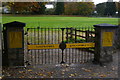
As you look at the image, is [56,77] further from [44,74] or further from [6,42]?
[6,42]

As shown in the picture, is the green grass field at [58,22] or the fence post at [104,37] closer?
the fence post at [104,37]

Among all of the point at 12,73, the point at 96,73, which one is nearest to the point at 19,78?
the point at 12,73

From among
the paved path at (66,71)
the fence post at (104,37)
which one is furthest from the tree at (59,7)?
the paved path at (66,71)


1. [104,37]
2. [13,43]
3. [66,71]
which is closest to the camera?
[66,71]

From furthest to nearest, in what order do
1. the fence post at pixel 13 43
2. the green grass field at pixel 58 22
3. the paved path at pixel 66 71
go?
the green grass field at pixel 58 22 < the fence post at pixel 13 43 < the paved path at pixel 66 71

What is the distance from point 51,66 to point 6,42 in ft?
5.83

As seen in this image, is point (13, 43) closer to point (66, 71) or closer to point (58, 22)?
point (66, 71)

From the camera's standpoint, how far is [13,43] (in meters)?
6.38

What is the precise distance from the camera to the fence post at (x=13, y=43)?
627 centimetres

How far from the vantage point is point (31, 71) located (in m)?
6.15

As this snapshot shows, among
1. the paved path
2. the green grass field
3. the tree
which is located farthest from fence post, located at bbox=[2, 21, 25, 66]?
the tree

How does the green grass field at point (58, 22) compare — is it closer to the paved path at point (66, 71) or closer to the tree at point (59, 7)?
the tree at point (59, 7)

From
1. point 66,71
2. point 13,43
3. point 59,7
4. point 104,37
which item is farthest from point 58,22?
point 66,71

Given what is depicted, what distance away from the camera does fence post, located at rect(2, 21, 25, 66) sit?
627cm
